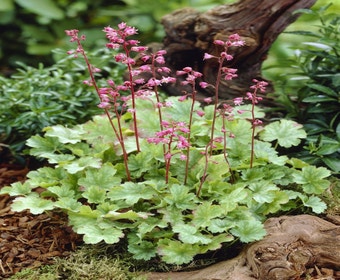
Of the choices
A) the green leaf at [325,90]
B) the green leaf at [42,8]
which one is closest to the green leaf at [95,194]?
the green leaf at [325,90]

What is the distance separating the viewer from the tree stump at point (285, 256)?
254cm

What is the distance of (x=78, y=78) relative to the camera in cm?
438

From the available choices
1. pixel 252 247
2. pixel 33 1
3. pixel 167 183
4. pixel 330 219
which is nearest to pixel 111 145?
pixel 167 183

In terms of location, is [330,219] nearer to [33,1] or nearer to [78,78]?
[78,78]

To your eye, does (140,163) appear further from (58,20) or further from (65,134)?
(58,20)

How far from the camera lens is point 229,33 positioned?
12.8 feet

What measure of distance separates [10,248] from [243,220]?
1.22 metres

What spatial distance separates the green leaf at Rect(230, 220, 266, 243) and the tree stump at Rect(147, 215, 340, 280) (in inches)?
2.1

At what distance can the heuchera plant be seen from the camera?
2695 millimetres

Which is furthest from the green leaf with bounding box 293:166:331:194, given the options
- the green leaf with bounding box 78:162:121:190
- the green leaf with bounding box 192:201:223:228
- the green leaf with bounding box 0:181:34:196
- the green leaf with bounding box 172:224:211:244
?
the green leaf with bounding box 0:181:34:196

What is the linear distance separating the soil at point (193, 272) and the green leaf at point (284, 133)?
1.78 feet

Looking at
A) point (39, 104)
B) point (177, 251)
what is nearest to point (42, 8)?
point (39, 104)

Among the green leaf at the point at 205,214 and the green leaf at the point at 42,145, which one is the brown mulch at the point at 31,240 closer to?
the green leaf at the point at 42,145

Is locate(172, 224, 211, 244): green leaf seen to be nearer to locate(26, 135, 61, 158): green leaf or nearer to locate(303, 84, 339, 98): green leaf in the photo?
locate(26, 135, 61, 158): green leaf
